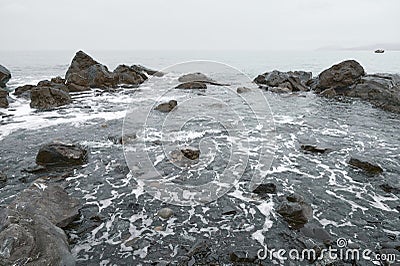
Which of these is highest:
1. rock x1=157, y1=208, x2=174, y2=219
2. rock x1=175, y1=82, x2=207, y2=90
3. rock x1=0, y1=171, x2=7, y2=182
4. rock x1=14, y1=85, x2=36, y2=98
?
rock x1=175, y1=82, x2=207, y2=90

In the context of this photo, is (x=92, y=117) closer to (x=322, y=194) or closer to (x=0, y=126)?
(x=0, y=126)

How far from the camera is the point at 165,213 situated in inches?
306

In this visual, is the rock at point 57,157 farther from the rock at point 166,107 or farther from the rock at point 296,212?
the rock at point 166,107

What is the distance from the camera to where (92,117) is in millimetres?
17969

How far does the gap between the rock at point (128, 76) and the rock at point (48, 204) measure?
2772 centimetres

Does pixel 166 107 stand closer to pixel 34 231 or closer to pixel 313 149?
pixel 313 149

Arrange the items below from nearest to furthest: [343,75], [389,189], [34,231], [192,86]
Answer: [34,231] < [389,189] < [343,75] < [192,86]

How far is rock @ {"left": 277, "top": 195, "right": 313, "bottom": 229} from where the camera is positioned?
7.28m

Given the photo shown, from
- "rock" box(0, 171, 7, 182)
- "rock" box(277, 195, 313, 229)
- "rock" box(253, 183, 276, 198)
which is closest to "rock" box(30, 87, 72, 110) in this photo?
"rock" box(0, 171, 7, 182)

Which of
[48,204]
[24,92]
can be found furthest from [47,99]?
[48,204]

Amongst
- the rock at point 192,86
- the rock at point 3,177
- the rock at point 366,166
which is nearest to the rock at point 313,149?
the rock at point 366,166

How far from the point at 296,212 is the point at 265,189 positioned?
170 centimetres

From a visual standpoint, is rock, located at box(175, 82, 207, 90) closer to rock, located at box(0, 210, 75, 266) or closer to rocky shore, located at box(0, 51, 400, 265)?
rocky shore, located at box(0, 51, 400, 265)

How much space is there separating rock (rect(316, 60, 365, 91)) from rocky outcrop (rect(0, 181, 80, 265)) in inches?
1066
